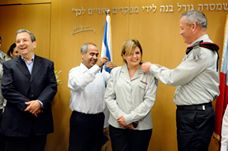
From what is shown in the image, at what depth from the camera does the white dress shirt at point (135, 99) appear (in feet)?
9.70

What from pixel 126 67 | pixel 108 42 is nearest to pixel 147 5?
pixel 108 42

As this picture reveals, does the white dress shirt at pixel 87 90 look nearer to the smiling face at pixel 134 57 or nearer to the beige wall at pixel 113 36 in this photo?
the smiling face at pixel 134 57

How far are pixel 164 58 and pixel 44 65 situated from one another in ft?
4.65

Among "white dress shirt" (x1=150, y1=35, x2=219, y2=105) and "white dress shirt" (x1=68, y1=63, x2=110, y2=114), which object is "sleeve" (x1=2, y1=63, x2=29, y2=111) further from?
"white dress shirt" (x1=150, y1=35, x2=219, y2=105)

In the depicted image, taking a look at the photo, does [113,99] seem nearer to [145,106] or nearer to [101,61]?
[145,106]

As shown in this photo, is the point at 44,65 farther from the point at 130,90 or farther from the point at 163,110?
the point at 163,110

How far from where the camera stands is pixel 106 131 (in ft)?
12.4

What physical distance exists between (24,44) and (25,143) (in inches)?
38.6

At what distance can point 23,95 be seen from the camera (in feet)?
10.2

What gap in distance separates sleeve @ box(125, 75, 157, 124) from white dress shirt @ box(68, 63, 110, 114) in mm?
593

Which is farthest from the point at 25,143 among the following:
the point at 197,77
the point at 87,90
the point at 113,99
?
the point at 197,77

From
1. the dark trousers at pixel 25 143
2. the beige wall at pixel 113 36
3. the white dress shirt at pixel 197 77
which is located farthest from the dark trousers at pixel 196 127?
the dark trousers at pixel 25 143

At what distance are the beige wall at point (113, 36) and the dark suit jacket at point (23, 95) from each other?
113 cm

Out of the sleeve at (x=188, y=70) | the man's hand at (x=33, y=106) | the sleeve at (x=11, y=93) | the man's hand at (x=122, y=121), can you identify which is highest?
the sleeve at (x=188, y=70)
